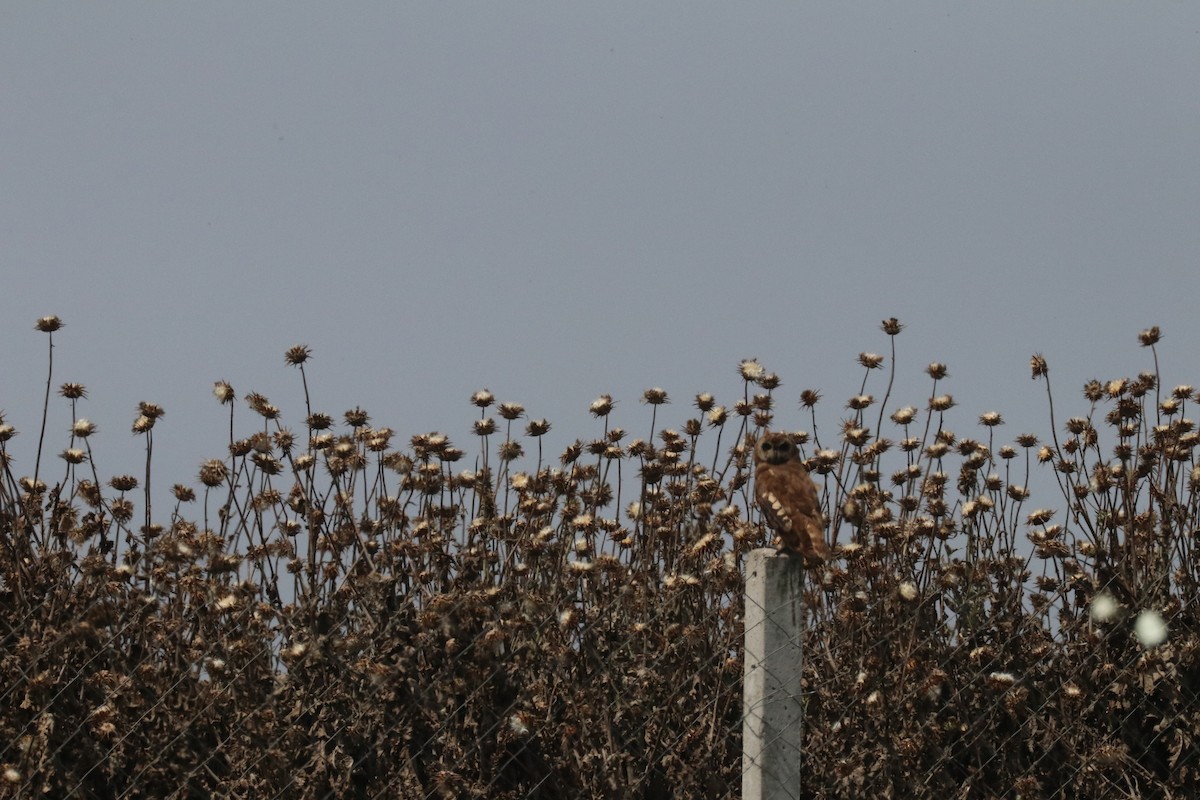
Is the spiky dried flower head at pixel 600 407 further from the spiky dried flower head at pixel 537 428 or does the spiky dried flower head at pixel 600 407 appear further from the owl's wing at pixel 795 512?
the owl's wing at pixel 795 512

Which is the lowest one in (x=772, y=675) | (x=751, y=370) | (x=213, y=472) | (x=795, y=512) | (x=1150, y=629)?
(x=772, y=675)

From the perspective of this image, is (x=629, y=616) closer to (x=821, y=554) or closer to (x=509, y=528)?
(x=509, y=528)

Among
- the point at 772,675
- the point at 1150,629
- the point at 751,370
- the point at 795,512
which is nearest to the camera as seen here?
the point at 795,512

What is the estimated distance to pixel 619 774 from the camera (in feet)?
20.2

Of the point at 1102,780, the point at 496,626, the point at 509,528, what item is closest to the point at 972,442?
the point at 1102,780

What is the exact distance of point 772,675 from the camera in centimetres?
497

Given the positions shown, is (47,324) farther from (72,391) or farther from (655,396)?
(655,396)

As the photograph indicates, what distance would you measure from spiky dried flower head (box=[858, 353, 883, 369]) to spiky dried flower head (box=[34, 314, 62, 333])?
4047mm

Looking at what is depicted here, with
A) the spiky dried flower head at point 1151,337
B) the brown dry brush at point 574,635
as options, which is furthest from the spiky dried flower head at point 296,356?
the spiky dried flower head at point 1151,337

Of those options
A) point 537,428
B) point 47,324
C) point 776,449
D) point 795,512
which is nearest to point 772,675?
point 795,512

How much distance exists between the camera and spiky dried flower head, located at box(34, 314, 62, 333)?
298 inches

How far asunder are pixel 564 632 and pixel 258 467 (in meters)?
1.67

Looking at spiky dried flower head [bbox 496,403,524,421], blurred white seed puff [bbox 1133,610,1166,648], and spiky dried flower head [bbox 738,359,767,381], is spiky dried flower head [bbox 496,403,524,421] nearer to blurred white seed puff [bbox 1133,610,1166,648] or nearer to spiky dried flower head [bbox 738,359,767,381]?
spiky dried flower head [bbox 738,359,767,381]

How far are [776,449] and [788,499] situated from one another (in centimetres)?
24
